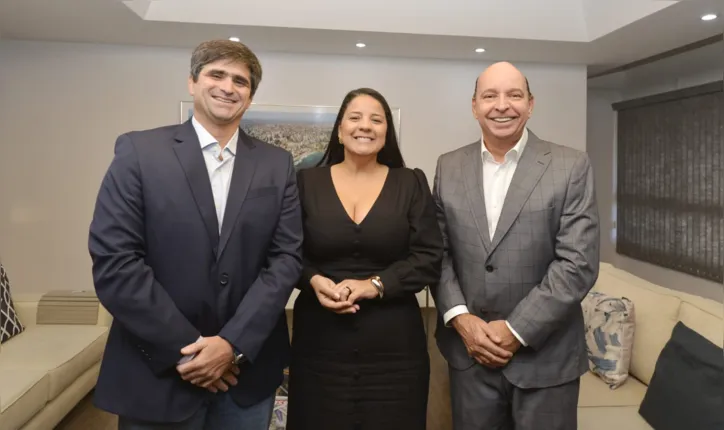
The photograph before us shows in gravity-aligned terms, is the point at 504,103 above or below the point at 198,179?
above

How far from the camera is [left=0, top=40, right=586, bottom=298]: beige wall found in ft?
12.7

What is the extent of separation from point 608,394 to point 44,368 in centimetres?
271

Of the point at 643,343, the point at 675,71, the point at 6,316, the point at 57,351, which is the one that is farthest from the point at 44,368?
the point at 675,71

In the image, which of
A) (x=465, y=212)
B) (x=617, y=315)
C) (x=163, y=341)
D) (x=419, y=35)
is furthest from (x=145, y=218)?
(x=419, y=35)

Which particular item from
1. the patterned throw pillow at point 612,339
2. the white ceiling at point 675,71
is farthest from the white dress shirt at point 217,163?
the white ceiling at point 675,71

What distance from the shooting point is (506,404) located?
1.73 metres

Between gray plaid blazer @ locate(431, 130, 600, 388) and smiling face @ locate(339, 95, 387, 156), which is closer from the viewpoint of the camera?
gray plaid blazer @ locate(431, 130, 600, 388)

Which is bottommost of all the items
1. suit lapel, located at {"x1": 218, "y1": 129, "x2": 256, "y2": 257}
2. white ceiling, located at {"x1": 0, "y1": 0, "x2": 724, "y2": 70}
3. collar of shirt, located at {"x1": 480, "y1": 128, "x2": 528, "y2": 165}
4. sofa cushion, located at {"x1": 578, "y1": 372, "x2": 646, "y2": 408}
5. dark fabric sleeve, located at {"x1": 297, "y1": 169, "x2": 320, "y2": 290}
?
sofa cushion, located at {"x1": 578, "y1": 372, "x2": 646, "y2": 408}

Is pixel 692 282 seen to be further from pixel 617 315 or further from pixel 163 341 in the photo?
pixel 163 341

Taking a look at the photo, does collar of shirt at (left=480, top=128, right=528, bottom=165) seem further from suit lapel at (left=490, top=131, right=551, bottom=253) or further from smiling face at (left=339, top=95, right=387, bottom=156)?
smiling face at (left=339, top=95, right=387, bottom=156)

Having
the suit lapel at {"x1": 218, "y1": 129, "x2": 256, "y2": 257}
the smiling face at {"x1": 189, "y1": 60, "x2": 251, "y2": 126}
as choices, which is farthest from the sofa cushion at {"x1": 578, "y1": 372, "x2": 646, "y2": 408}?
the smiling face at {"x1": 189, "y1": 60, "x2": 251, "y2": 126}

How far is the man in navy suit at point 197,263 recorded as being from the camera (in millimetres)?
1360

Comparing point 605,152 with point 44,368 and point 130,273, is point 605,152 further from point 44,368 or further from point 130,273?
point 130,273

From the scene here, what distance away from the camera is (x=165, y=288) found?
142 centimetres
